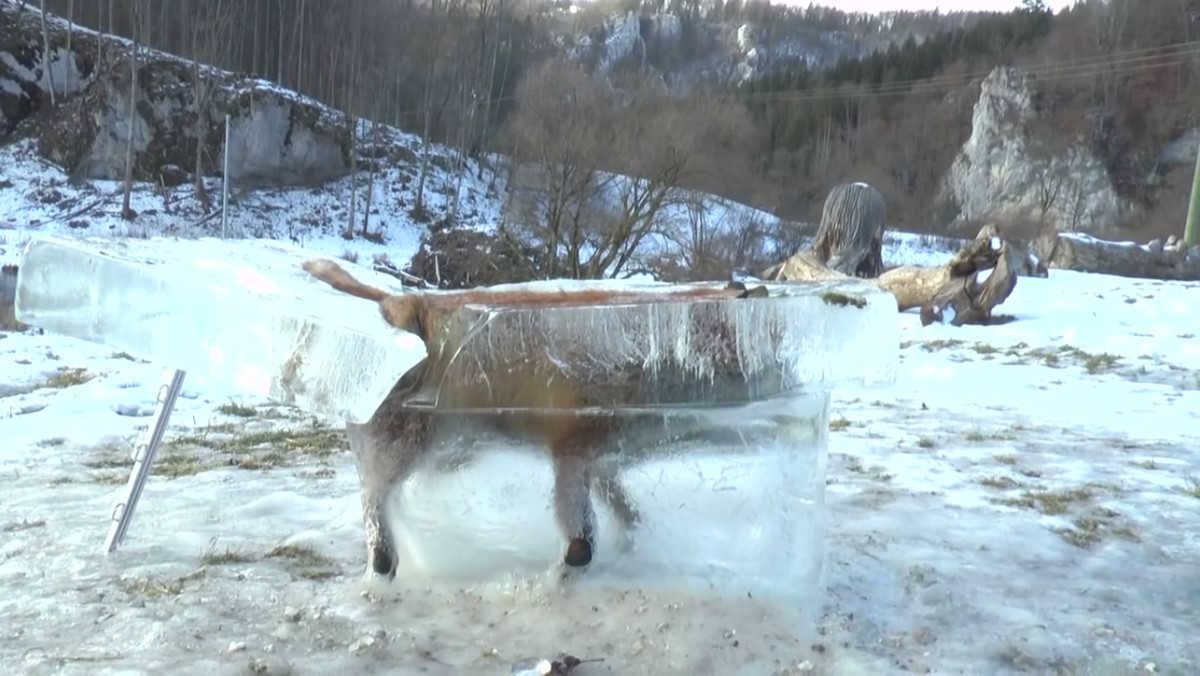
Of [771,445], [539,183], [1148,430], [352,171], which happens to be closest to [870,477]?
[771,445]

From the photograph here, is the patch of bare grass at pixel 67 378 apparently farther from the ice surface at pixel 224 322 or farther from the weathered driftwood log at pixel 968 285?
the weathered driftwood log at pixel 968 285

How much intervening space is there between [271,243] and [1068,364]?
22.9 ft

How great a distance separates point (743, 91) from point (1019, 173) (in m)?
19.8

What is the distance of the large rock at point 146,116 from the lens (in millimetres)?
33562

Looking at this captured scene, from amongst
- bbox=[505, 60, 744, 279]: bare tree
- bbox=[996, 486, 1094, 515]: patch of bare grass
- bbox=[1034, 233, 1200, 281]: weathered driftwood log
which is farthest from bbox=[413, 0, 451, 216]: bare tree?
bbox=[996, 486, 1094, 515]: patch of bare grass

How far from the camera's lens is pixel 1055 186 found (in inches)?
1827

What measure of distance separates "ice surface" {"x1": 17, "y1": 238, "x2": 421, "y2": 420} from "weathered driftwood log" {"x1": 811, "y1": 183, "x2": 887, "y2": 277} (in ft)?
20.3

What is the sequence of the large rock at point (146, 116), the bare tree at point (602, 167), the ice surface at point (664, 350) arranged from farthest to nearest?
1. the large rock at point (146, 116)
2. the bare tree at point (602, 167)
3. the ice surface at point (664, 350)

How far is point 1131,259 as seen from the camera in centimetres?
1717

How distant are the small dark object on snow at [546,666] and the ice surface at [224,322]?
2.50ft

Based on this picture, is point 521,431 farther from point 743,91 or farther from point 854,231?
point 743,91

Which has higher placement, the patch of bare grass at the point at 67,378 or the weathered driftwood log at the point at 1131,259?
the weathered driftwood log at the point at 1131,259

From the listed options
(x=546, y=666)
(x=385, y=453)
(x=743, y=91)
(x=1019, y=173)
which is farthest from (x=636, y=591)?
(x=743, y=91)

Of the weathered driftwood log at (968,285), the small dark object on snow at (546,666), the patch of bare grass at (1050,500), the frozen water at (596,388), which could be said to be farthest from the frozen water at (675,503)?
the weathered driftwood log at (968,285)
